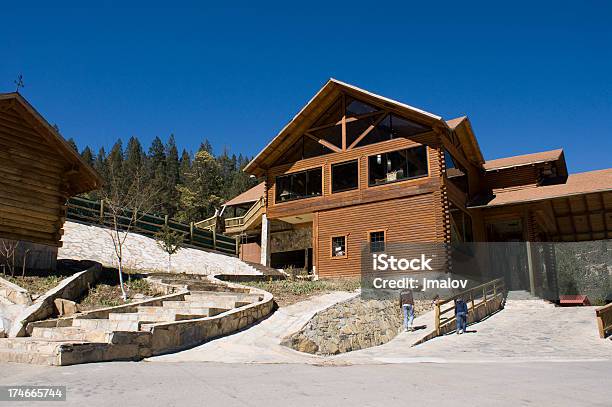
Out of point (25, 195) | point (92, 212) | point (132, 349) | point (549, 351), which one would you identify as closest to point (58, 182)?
point (25, 195)

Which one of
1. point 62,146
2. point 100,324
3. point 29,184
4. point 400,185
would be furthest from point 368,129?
point 100,324

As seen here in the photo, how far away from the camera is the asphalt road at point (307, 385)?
19.1ft

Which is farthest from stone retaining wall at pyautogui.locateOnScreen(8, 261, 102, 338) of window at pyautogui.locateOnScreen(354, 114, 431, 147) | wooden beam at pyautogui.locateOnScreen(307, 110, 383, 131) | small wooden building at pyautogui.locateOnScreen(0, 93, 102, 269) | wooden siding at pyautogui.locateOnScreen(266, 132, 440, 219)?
window at pyautogui.locateOnScreen(354, 114, 431, 147)

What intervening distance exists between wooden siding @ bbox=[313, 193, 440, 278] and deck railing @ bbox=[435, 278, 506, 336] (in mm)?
3101

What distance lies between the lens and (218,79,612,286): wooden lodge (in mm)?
22297

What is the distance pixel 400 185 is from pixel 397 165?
43.9 inches

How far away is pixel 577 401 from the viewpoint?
6.04 m

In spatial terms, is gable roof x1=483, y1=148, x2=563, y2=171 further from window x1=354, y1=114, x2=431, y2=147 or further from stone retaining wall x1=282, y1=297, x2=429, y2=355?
stone retaining wall x1=282, y1=297, x2=429, y2=355

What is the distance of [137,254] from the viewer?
82.1ft

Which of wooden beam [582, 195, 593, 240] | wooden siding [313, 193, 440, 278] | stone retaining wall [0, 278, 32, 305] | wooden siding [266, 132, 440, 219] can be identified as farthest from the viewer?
wooden beam [582, 195, 593, 240]

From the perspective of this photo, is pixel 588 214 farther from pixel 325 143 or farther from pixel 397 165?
pixel 325 143

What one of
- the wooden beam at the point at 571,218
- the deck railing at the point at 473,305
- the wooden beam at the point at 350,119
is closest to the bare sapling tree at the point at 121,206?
the wooden beam at the point at 350,119

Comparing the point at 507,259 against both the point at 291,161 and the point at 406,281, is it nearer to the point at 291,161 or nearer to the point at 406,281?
the point at 406,281

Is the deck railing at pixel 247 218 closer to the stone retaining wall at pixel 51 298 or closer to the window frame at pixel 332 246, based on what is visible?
the window frame at pixel 332 246
